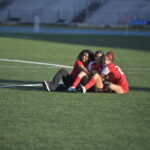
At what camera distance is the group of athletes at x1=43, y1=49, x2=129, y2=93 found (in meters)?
9.60

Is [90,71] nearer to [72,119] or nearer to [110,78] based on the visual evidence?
[110,78]

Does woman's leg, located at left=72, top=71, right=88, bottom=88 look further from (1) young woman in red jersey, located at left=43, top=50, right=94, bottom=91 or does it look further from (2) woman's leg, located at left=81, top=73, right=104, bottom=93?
(2) woman's leg, located at left=81, top=73, right=104, bottom=93

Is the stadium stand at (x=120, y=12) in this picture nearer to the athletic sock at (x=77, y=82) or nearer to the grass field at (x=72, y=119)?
the grass field at (x=72, y=119)

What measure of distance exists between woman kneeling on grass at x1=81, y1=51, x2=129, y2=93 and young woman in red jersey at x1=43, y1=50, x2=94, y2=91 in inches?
12.4

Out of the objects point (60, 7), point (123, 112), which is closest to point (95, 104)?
point (123, 112)

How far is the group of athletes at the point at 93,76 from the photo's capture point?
9.60 metres

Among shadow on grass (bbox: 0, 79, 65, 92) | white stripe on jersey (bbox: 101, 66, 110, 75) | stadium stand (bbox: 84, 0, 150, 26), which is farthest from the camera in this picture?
stadium stand (bbox: 84, 0, 150, 26)

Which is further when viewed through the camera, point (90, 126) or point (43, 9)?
point (43, 9)

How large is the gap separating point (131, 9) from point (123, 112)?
129 ft

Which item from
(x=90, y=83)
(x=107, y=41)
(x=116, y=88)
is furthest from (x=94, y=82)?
(x=107, y=41)

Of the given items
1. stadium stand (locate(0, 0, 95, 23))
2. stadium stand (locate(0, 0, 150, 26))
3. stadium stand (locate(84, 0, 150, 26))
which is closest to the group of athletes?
stadium stand (locate(0, 0, 150, 26))

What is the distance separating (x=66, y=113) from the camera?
302 inches

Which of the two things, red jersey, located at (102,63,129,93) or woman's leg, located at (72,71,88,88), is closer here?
→ red jersey, located at (102,63,129,93)

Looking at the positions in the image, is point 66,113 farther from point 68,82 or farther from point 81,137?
point 68,82
